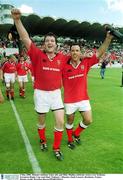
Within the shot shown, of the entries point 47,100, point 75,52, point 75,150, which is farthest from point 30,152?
point 75,52

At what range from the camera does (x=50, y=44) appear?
7711 millimetres

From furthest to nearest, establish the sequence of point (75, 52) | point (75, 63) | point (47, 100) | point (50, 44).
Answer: point (75, 63) < point (75, 52) < point (47, 100) < point (50, 44)

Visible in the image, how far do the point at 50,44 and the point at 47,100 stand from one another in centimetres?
110

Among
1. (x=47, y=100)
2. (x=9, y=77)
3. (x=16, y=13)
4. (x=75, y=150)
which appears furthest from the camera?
(x=9, y=77)

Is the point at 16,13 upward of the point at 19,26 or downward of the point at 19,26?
upward

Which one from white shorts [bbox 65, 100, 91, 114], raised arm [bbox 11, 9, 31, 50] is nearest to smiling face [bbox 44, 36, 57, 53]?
raised arm [bbox 11, 9, 31, 50]

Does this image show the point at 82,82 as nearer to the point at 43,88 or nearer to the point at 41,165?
the point at 43,88

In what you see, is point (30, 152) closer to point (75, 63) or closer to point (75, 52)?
point (75, 63)

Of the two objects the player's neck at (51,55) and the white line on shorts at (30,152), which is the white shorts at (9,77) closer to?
the white line on shorts at (30,152)

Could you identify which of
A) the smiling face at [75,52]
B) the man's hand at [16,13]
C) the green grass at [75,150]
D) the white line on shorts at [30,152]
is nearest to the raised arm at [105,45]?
the smiling face at [75,52]

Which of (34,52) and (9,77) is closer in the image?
(34,52)

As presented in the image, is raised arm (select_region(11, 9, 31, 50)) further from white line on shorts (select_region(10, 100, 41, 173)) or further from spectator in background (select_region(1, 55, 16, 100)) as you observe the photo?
spectator in background (select_region(1, 55, 16, 100))

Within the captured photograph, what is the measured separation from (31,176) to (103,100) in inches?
455

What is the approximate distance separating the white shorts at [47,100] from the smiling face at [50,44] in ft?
2.64
